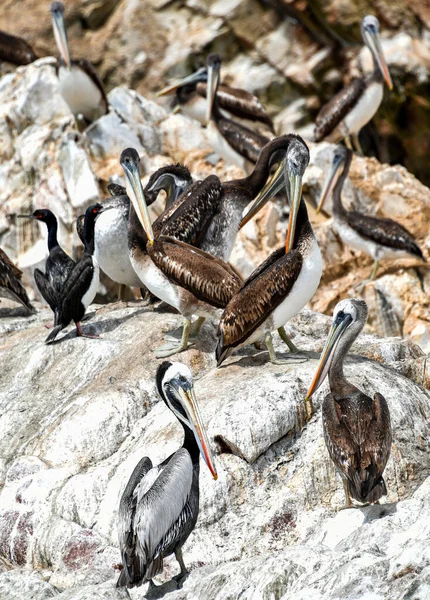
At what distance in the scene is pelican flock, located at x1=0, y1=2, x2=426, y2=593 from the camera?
6422 mm

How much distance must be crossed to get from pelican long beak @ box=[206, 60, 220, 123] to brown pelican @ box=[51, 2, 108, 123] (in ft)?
4.85

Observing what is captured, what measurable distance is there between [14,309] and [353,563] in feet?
21.6

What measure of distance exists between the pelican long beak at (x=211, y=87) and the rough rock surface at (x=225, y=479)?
655 centimetres

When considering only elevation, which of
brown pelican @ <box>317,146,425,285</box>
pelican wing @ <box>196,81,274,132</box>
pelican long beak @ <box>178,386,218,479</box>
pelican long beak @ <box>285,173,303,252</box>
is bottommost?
brown pelican @ <box>317,146,425,285</box>

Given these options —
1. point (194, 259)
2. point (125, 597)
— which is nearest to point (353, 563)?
point (125, 597)

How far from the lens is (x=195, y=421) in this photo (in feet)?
21.5

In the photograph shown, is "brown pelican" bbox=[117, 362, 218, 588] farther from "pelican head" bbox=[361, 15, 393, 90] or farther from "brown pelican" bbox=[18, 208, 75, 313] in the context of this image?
"pelican head" bbox=[361, 15, 393, 90]

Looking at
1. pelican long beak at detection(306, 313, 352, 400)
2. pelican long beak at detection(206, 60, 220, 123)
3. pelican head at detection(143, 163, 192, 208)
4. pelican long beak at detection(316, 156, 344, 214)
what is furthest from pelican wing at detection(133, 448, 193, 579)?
pelican long beak at detection(206, 60, 220, 123)

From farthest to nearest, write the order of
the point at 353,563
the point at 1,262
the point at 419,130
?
the point at 419,130 < the point at 1,262 < the point at 353,563

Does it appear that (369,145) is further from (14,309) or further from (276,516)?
(276,516)

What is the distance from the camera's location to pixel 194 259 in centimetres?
888

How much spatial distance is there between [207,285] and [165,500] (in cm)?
285

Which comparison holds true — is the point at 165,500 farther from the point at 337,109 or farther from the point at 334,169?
the point at 337,109

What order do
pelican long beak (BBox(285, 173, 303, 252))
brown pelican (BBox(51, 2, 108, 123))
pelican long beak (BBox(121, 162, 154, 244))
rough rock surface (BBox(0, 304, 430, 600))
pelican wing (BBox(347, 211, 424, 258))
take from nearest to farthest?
rough rock surface (BBox(0, 304, 430, 600)) < pelican long beak (BBox(285, 173, 303, 252)) < pelican long beak (BBox(121, 162, 154, 244)) < pelican wing (BBox(347, 211, 424, 258)) < brown pelican (BBox(51, 2, 108, 123))
